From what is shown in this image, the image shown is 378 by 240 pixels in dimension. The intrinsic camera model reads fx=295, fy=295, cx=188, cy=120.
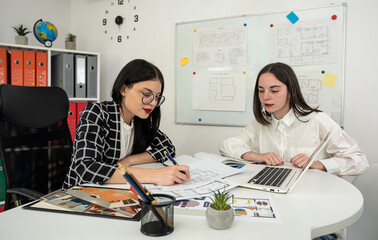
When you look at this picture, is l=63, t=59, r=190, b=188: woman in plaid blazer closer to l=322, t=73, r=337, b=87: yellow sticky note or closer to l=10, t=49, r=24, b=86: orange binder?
l=322, t=73, r=337, b=87: yellow sticky note

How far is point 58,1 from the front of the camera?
10.3ft

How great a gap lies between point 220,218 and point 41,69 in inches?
94.9

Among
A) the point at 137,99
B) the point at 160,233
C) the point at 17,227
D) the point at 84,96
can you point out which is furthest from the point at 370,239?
the point at 84,96

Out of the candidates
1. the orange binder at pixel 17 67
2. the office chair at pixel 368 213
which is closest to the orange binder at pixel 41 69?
the orange binder at pixel 17 67

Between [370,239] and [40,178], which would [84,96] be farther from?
[370,239]

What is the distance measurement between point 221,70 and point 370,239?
1.67m

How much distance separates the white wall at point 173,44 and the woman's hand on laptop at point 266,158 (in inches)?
37.7

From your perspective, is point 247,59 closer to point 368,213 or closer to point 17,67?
point 368,213

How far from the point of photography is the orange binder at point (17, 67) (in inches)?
93.7

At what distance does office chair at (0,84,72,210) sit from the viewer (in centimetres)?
122

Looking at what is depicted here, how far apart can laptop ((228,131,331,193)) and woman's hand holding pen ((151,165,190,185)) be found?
0.20 metres

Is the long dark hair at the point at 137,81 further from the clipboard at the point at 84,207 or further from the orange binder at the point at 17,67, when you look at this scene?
the orange binder at the point at 17,67

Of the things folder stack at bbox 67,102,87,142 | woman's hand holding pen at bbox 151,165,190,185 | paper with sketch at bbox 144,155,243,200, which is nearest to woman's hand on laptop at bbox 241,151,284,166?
paper with sketch at bbox 144,155,243,200

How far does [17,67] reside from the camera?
2.40m
